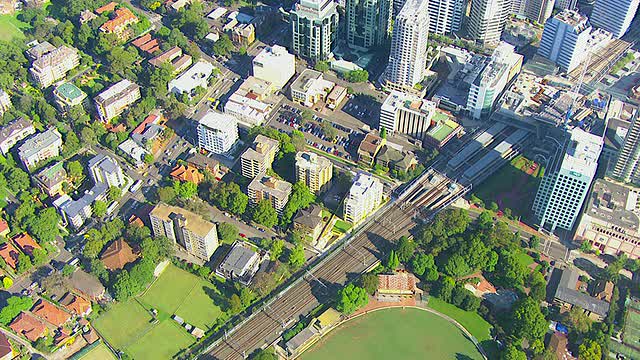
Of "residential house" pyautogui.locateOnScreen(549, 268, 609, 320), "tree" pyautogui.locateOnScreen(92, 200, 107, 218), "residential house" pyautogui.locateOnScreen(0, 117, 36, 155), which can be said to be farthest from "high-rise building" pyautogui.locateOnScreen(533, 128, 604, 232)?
"residential house" pyautogui.locateOnScreen(0, 117, 36, 155)

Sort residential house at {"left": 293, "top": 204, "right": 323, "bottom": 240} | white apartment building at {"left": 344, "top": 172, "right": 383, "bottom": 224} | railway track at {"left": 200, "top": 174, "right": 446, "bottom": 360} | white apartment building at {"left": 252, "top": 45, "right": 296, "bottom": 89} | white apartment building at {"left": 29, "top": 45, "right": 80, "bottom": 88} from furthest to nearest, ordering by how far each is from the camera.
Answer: white apartment building at {"left": 29, "top": 45, "right": 80, "bottom": 88}, white apartment building at {"left": 252, "top": 45, "right": 296, "bottom": 89}, white apartment building at {"left": 344, "top": 172, "right": 383, "bottom": 224}, residential house at {"left": 293, "top": 204, "right": 323, "bottom": 240}, railway track at {"left": 200, "top": 174, "right": 446, "bottom": 360}

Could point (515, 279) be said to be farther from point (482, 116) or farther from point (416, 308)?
point (482, 116)

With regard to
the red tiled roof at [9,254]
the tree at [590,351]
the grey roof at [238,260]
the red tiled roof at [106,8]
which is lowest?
the tree at [590,351]

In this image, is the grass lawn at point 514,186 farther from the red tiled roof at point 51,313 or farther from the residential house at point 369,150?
the red tiled roof at point 51,313

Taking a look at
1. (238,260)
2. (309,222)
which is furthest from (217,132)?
(238,260)

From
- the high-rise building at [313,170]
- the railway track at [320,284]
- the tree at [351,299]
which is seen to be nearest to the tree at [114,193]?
the high-rise building at [313,170]

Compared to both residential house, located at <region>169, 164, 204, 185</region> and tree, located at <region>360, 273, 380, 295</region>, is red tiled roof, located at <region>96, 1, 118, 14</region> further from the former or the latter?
tree, located at <region>360, 273, 380, 295</region>

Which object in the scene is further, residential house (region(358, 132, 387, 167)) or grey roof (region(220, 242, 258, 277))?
residential house (region(358, 132, 387, 167))
